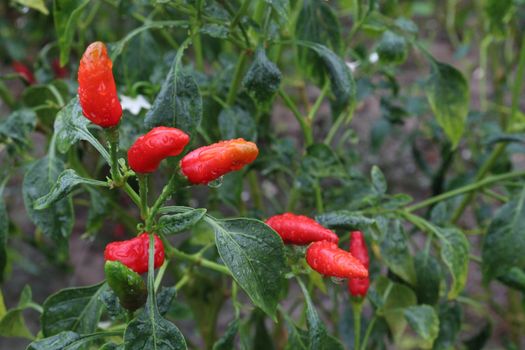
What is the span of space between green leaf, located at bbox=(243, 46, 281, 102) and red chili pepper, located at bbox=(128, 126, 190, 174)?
223 mm

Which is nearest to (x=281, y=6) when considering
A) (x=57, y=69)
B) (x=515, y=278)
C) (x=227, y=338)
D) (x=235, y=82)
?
(x=235, y=82)

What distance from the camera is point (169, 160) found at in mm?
767

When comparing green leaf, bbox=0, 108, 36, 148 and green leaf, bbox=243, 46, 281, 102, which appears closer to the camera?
green leaf, bbox=243, 46, 281, 102

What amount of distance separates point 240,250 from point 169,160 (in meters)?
0.16

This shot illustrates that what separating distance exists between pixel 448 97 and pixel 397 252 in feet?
0.94

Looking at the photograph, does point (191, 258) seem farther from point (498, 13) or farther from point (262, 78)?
point (498, 13)

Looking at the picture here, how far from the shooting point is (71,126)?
0.73 metres

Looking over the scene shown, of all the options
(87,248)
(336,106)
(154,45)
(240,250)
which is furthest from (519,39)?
(240,250)

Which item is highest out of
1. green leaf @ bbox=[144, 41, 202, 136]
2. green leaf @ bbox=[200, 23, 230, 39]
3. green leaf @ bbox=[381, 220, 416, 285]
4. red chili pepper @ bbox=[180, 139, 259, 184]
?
green leaf @ bbox=[200, 23, 230, 39]

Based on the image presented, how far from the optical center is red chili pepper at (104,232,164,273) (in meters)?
0.69

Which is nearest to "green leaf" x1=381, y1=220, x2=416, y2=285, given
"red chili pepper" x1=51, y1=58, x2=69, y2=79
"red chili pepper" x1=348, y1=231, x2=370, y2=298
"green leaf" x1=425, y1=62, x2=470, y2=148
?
"red chili pepper" x1=348, y1=231, x2=370, y2=298

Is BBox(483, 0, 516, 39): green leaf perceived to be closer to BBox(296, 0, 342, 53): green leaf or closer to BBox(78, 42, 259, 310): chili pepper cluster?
BBox(296, 0, 342, 53): green leaf

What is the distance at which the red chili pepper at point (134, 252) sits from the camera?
0.69 metres

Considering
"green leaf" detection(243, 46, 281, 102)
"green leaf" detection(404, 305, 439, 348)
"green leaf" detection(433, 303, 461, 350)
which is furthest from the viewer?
"green leaf" detection(433, 303, 461, 350)
